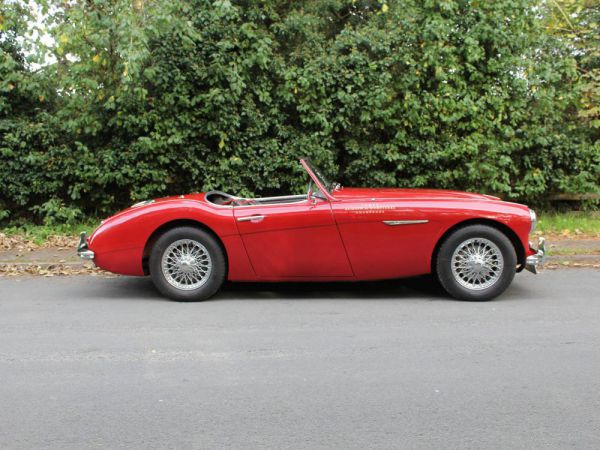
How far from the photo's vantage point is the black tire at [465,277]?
21.3 feet

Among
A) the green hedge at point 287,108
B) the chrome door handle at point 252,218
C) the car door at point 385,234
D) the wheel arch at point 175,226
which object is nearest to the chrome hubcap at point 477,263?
the car door at point 385,234

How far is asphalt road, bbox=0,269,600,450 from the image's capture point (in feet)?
11.9

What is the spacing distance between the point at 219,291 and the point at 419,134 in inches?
215

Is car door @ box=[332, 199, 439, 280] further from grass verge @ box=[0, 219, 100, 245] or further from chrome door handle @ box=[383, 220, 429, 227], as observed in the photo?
grass verge @ box=[0, 219, 100, 245]

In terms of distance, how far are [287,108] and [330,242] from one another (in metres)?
5.30

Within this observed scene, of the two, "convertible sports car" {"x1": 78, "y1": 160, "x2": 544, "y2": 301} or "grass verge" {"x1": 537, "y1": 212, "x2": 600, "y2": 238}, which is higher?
"convertible sports car" {"x1": 78, "y1": 160, "x2": 544, "y2": 301}

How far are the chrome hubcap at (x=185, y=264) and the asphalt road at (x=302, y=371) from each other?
266 mm

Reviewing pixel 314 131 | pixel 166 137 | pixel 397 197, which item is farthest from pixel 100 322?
pixel 314 131

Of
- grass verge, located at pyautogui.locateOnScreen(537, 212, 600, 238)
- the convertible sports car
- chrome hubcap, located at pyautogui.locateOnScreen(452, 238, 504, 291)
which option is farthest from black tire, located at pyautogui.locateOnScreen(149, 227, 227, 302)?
grass verge, located at pyautogui.locateOnScreen(537, 212, 600, 238)

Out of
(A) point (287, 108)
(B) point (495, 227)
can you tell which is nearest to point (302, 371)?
(B) point (495, 227)

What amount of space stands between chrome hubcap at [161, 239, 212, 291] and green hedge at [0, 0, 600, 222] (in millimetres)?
4279

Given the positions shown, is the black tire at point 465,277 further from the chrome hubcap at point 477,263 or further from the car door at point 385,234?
the car door at point 385,234

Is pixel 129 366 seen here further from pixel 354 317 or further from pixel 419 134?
pixel 419 134

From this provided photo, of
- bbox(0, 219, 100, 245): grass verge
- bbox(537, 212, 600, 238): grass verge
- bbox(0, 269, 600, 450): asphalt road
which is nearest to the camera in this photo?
bbox(0, 269, 600, 450): asphalt road
